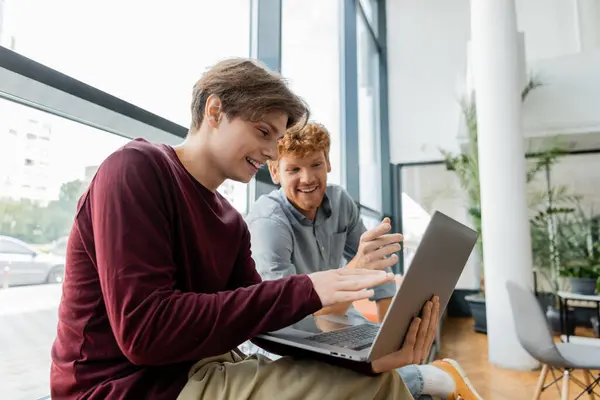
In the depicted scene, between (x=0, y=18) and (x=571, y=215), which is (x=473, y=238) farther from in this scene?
(x=571, y=215)

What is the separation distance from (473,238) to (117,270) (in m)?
0.74

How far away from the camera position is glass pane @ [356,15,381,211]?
4.75 metres

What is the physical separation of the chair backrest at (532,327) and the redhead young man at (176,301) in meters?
1.56

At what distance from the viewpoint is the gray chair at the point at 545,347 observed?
199 cm

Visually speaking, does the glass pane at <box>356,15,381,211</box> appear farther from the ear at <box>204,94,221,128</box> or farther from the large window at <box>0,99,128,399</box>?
the ear at <box>204,94,221,128</box>

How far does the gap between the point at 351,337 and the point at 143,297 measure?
1.52ft

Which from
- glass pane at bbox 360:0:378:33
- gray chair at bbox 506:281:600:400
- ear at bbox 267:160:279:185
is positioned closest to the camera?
ear at bbox 267:160:279:185

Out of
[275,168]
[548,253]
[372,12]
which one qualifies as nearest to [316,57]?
[275,168]

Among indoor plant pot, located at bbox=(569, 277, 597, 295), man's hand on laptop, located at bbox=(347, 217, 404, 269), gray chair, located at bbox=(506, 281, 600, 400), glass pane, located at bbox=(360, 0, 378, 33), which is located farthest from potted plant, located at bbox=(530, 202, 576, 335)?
man's hand on laptop, located at bbox=(347, 217, 404, 269)

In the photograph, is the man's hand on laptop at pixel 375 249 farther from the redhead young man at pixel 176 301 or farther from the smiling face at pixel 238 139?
the smiling face at pixel 238 139

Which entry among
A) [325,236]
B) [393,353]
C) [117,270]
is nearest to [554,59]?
[325,236]

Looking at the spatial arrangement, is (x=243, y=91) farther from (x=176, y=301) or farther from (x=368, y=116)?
(x=368, y=116)

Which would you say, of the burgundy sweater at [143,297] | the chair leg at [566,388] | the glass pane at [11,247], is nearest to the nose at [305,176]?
the burgundy sweater at [143,297]

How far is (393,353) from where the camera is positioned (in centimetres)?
80
